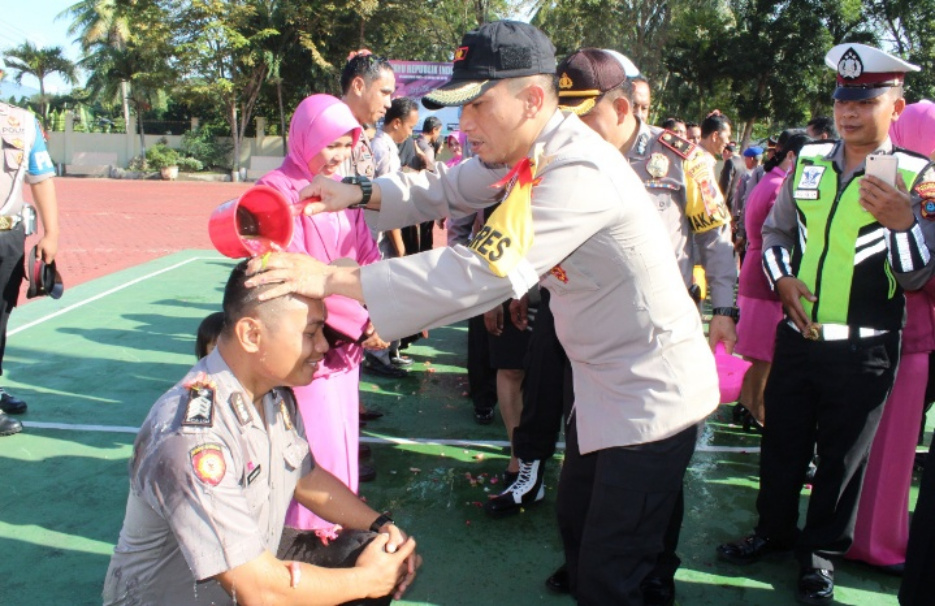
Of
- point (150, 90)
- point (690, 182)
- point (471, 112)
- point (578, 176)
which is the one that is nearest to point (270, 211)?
point (471, 112)

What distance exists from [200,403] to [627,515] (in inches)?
47.9

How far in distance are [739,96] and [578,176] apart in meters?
30.5

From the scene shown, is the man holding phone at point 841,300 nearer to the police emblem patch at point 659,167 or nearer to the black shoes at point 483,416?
the police emblem patch at point 659,167

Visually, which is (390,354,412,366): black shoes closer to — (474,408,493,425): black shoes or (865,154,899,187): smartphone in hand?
(474,408,493,425): black shoes

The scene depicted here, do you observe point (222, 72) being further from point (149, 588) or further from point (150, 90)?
point (149, 588)

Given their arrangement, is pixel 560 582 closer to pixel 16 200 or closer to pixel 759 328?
pixel 759 328

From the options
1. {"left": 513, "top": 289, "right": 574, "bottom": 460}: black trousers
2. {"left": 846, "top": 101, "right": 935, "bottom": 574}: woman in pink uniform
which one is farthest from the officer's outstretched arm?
{"left": 846, "top": 101, "right": 935, "bottom": 574}: woman in pink uniform

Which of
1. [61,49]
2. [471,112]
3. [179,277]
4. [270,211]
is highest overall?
[61,49]

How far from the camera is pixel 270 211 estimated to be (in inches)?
94.3

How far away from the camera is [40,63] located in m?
40.3

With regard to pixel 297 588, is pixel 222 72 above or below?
above

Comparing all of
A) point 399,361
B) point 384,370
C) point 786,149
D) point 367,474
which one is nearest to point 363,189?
point 367,474

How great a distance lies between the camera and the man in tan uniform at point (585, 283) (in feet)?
6.35

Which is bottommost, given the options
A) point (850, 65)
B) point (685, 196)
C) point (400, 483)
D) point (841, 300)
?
point (400, 483)
